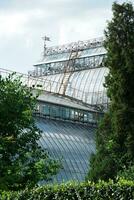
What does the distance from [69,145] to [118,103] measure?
818 inches

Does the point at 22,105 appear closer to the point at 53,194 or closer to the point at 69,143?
the point at 53,194

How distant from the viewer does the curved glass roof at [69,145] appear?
163 feet

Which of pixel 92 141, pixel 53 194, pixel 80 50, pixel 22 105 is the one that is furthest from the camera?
pixel 80 50

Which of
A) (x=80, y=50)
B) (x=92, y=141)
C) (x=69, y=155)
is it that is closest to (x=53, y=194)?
(x=69, y=155)

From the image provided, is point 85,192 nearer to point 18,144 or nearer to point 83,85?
point 18,144

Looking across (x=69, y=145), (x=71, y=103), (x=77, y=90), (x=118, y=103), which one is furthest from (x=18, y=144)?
(x=77, y=90)

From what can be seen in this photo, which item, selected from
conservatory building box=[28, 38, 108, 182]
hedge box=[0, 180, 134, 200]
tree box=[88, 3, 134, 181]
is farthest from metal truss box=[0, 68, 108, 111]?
hedge box=[0, 180, 134, 200]

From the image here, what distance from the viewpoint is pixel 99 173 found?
115 feet

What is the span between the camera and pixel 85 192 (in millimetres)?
19078

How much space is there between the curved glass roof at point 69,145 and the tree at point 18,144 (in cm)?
1511

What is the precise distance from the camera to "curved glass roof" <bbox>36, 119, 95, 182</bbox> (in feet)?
163

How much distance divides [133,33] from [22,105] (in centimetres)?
880

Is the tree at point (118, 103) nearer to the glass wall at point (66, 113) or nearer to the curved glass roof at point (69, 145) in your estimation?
the curved glass roof at point (69, 145)

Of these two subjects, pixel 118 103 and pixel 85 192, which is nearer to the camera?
pixel 85 192
